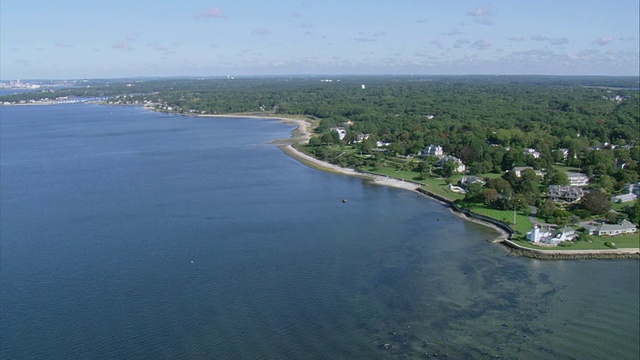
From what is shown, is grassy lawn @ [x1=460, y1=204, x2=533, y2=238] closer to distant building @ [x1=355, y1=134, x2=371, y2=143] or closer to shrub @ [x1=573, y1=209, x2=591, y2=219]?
shrub @ [x1=573, y1=209, x2=591, y2=219]

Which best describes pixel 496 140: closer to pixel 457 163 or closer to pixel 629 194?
pixel 457 163

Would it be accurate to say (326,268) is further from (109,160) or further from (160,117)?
(160,117)

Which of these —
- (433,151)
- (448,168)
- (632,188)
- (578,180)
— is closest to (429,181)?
(448,168)

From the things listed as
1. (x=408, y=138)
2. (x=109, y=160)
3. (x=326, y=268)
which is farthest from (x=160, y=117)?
(x=326, y=268)

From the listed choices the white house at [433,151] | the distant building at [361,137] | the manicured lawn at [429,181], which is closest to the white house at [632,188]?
the manicured lawn at [429,181]

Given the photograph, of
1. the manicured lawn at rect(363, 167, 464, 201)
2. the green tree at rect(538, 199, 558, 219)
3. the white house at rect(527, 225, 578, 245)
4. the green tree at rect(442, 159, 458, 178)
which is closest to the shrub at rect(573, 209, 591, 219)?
the green tree at rect(538, 199, 558, 219)

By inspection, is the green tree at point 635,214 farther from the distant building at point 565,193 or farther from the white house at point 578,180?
the white house at point 578,180
